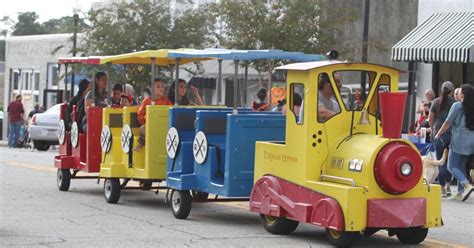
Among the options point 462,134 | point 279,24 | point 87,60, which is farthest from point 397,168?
point 279,24

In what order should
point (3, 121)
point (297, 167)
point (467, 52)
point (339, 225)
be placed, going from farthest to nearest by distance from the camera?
point (3, 121)
point (467, 52)
point (297, 167)
point (339, 225)

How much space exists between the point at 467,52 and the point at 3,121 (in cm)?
3285

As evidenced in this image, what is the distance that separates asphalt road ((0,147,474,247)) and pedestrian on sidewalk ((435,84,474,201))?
1.57 ft

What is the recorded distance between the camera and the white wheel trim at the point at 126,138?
15.6 m

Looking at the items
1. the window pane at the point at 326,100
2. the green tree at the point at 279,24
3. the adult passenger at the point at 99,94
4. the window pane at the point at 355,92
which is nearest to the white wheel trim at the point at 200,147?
the window pane at the point at 355,92

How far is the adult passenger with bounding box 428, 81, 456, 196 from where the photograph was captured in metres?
18.3

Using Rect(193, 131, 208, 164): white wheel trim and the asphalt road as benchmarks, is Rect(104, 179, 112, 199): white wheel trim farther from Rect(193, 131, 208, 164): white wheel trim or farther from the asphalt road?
Rect(193, 131, 208, 164): white wheel trim

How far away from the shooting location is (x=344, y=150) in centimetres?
1143

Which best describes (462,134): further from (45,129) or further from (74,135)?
(45,129)

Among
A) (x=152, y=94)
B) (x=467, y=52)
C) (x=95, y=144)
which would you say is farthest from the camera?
(x=467, y=52)

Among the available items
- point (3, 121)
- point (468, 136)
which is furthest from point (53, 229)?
point (3, 121)

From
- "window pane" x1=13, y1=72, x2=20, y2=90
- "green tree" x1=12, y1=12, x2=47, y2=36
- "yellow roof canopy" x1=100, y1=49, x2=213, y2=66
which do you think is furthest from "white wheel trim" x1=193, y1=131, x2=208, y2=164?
"green tree" x1=12, y1=12, x2=47, y2=36

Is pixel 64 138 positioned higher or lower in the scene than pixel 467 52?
lower

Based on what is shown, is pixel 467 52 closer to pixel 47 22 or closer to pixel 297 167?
pixel 297 167
